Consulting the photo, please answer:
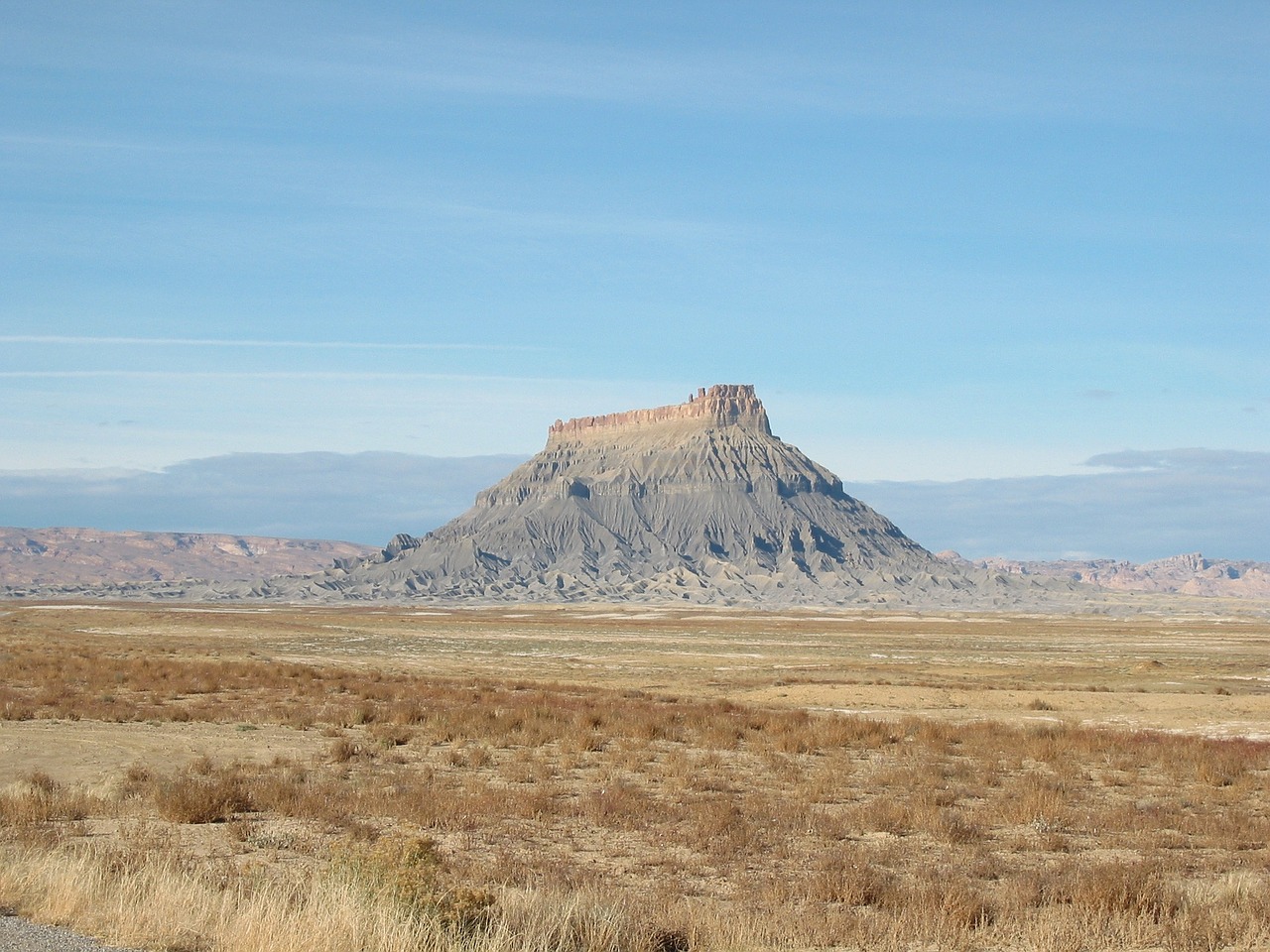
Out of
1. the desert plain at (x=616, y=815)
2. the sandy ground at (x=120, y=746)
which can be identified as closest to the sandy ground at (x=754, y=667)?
→ the sandy ground at (x=120, y=746)

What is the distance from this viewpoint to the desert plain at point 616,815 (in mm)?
8891

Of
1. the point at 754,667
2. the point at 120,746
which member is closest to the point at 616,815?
the point at 120,746

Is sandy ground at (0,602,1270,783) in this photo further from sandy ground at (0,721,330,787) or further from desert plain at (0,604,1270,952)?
desert plain at (0,604,1270,952)

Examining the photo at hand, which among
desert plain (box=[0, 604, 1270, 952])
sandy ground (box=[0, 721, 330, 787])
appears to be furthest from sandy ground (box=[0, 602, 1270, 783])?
desert plain (box=[0, 604, 1270, 952])

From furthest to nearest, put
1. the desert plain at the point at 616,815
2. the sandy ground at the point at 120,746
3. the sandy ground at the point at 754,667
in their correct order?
the sandy ground at the point at 754,667 → the sandy ground at the point at 120,746 → the desert plain at the point at 616,815

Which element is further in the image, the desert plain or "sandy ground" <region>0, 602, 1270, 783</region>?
"sandy ground" <region>0, 602, 1270, 783</region>

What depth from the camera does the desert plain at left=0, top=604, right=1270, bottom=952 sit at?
889cm

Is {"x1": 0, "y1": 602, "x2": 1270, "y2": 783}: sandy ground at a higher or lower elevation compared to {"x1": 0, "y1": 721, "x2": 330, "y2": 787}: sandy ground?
lower

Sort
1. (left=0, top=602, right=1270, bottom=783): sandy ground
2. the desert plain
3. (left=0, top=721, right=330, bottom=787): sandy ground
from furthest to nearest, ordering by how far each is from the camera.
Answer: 1. (left=0, top=602, right=1270, bottom=783): sandy ground
2. (left=0, top=721, right=330, bottom=787): sandy ground
3. the desert plain

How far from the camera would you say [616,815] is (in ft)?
47.1

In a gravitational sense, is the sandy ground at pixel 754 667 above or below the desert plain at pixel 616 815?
below

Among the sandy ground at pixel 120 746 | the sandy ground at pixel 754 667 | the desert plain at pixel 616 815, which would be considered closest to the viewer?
the desert plain at pixel 616 815

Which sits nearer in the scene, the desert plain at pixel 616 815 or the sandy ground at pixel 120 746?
the desert plain at pixel 616 815

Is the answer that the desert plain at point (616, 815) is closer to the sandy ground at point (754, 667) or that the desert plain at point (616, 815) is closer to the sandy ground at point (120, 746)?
the sandy ground at point (120, 746)
